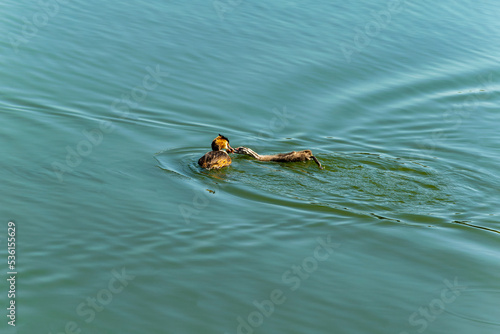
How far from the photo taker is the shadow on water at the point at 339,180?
32.2 ft

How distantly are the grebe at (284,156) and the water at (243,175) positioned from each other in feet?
0.45

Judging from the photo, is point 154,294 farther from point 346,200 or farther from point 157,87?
point 157,87

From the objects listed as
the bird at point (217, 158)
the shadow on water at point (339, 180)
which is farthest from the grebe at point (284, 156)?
the bird at point (217, 158)

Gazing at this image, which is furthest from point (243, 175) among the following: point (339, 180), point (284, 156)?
point (339, 180)

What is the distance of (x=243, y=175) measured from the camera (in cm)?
1059

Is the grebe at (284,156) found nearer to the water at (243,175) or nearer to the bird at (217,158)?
the water at (243,175)

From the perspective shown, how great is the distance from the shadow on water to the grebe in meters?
0.10

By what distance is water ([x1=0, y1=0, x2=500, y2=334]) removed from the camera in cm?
720

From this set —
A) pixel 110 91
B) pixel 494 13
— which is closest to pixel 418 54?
pixel 494 13

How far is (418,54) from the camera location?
710 inches

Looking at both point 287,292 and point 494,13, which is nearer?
point 287,292

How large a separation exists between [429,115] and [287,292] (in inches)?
321

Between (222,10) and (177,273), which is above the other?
(222,10)

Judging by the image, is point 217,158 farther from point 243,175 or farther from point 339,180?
point 339,180
